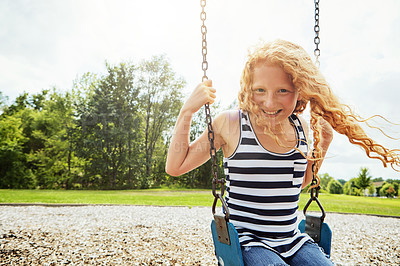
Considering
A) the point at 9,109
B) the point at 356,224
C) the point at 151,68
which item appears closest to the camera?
the point at 356,224

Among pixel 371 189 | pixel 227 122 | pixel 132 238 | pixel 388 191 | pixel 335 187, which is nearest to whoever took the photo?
pixel 227 122

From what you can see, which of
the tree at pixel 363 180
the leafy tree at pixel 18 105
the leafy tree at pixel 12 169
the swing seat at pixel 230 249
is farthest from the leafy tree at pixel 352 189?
the leafy tree at pixel 18 105

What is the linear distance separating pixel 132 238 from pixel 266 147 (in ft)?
12.8

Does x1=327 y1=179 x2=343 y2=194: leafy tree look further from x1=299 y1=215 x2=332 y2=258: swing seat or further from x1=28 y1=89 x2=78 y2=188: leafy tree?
x1=299 y1=215 x2=332 y2=258: swing seat

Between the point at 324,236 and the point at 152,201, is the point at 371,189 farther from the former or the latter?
the point at 324,236

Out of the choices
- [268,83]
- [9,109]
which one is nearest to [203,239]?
[268,83]

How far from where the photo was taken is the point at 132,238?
4852mm

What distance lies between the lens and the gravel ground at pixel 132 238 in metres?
3.98

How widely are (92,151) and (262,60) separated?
20.4 meters

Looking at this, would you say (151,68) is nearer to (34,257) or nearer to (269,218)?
(34,257)

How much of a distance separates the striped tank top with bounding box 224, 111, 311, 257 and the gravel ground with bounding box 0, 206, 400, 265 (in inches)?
99.0

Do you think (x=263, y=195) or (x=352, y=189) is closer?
(x=263, y=195)

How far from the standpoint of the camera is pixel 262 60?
1.61 meters

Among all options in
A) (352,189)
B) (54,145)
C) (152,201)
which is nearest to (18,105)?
(54,145)
